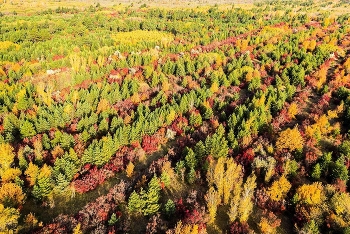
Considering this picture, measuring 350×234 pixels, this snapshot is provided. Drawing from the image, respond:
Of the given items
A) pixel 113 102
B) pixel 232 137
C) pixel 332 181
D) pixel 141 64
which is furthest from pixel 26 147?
pixel 141 64

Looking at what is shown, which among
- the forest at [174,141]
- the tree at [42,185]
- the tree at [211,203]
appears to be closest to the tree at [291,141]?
the forest at [174,141]

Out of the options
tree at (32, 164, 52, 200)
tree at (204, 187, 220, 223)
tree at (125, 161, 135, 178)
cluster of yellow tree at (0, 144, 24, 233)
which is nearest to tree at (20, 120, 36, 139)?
cluster of yellow tree at (0, 144, 24, 233)

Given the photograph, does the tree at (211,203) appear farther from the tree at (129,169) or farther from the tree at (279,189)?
the tree at (129,169)

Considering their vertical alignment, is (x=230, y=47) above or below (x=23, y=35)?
below

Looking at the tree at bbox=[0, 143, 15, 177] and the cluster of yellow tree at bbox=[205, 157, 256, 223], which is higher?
the tree at bbox=[0, 143, 15, 177]

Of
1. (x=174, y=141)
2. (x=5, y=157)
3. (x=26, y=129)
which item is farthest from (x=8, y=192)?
(x=174, y=141)

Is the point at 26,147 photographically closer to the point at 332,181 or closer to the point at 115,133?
the point at 115,133

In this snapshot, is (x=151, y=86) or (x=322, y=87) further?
(x=151, y=86)

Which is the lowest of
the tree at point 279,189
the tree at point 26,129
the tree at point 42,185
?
the tree at point 279,189

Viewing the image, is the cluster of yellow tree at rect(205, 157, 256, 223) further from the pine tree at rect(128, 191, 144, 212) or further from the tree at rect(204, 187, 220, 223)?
the pine tree at rect(128, 191, 144, 212)
